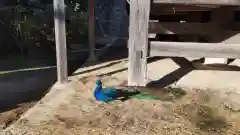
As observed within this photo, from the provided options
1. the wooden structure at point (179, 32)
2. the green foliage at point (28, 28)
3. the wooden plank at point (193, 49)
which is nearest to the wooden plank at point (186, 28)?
the wooden structure at point (179, 32)

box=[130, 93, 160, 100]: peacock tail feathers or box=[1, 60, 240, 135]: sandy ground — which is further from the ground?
box=[130, 93, 160, 100]: peacock tail feathers

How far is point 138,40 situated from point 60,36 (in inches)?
55.9

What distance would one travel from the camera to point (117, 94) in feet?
16.6

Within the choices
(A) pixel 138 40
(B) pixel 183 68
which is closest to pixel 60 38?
(A) pixel 138 40

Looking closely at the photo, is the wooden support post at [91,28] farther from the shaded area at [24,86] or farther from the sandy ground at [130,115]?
the sandy ground at [130,115]

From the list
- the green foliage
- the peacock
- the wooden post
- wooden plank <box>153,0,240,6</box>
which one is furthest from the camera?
the green foliage

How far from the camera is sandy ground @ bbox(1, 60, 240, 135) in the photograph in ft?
13.2

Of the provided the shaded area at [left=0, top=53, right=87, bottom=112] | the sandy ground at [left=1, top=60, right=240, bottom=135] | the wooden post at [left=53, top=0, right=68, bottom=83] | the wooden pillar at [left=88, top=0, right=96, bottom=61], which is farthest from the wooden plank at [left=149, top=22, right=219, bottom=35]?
the shaded area at [left=0, top=53, right=87, bottom=112]

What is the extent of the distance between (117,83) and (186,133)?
2240 mm

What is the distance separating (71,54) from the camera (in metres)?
8.76

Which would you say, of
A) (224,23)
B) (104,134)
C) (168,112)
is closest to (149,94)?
(168,112)

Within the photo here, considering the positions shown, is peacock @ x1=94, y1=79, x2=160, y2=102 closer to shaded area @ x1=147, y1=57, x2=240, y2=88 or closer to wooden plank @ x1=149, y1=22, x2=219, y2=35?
shaded area @ x1=147, y1=57, x2=240, y2=88

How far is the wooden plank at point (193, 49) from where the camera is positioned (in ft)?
18.0

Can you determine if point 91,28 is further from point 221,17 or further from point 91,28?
point 221,17
